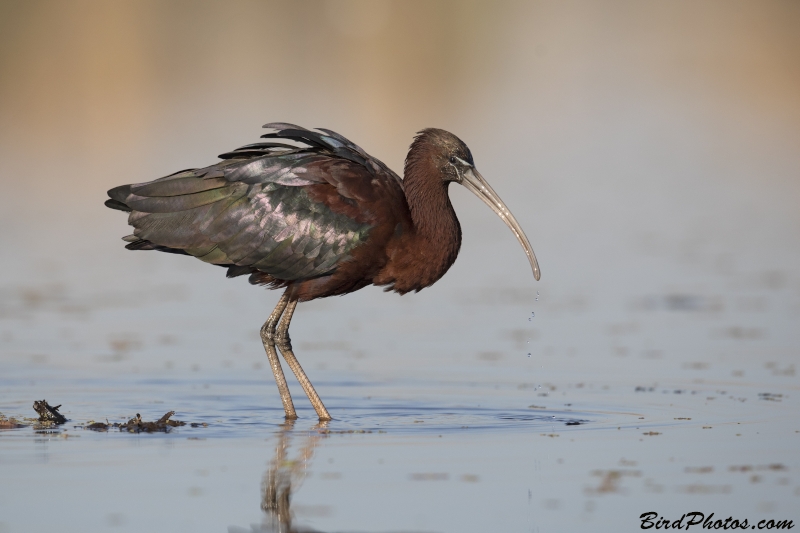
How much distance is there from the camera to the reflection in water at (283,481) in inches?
267

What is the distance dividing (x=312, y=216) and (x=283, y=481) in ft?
9.40

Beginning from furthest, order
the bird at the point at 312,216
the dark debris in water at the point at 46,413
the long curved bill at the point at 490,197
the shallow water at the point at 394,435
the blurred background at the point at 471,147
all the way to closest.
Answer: the blurred background at the point at 471,147 → the long curved bill at the point at 490,197 → the bird at the point at 312,216 → the dark debris in water at the point at 46,413 → the shallow water at the point at 394,435

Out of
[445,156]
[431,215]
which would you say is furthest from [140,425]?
[445,156]

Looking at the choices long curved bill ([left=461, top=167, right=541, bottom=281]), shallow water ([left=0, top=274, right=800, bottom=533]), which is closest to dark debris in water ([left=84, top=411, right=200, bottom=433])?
shallow water ([left=0, top=274, right=800, bottom=533])

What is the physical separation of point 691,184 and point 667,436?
15146mm

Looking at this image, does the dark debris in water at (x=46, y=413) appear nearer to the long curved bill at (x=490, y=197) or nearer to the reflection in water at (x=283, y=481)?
the reflection in water at (x=283, y=481)

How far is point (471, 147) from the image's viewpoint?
→ 997 inches

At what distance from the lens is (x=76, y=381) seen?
1090 centimetres

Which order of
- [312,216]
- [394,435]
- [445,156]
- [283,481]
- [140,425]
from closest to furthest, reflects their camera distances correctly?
1. [283,481]
2. [394,435]
3. [140,425]
4. [312,216]
5. [445,156]

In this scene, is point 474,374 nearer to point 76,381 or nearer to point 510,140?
Result: point 76,381

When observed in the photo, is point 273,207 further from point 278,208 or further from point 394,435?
point 394,435

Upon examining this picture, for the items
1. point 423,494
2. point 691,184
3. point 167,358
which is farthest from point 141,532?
point 691,184

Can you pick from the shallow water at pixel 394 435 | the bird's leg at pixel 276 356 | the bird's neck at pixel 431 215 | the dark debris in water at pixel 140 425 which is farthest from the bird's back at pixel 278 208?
the dark debris in water at pixel 140 425

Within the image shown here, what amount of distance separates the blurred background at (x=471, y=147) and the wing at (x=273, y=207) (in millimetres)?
1739
